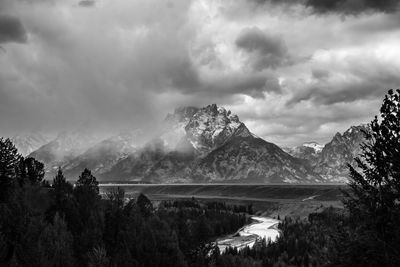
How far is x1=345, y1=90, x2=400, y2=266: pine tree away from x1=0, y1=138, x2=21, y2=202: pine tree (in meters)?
83.9

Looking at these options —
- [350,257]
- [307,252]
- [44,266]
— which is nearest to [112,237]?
[44,266]

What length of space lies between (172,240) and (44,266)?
2622 cm

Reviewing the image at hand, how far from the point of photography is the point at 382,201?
125 ft

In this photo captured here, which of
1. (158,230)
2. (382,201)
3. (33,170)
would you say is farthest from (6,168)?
(382,201)

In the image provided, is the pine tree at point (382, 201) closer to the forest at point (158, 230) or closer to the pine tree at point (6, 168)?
the forest at point (158, 230)

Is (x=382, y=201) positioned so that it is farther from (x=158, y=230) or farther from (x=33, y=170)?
(x=33, y=170)

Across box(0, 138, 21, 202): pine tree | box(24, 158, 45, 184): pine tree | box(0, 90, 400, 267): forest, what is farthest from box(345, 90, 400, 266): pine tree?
box(24, 158, 45, 184): pine tree

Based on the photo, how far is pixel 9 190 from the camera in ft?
331

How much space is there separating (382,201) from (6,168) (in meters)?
107

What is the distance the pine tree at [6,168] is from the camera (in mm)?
105938

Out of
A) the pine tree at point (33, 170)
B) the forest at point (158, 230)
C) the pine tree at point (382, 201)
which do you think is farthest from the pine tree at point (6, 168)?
the pine tree at point (382, 201)

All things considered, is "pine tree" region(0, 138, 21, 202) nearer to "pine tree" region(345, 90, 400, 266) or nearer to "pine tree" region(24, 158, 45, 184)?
"pine tree" region(24, 158, 45, 184)

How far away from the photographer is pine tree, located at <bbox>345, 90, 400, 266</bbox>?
35719 millimetres

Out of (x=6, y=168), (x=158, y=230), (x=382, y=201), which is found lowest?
(x=158, y=230)
